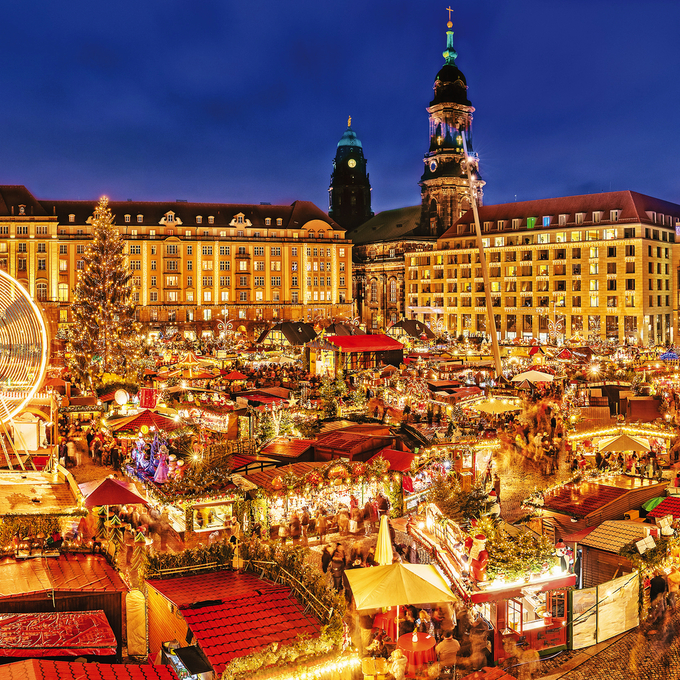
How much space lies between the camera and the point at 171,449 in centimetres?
1809

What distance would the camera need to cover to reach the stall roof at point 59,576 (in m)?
9.39

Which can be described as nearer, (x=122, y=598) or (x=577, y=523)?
(x=122, y=598)

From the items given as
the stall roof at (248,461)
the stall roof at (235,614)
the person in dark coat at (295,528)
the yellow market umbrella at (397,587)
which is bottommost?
the person in dark coat at (295,528)

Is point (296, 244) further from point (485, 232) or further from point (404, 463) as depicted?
point (404, 463)

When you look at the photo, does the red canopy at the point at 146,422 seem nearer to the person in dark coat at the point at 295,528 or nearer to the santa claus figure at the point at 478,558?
the person in dark coat at the point at 295,528

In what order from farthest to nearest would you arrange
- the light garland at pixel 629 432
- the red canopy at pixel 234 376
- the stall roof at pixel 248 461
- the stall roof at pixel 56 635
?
the red canopy at pixel 234 376, the light garland at pixel 629 432, the stall roof at pixel 248 461, the stall roof at pixel 56 635

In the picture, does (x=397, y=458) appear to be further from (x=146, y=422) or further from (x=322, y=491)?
(x=146, y=422)

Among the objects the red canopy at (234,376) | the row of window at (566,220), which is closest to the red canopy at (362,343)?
the red canopy at (234,376)

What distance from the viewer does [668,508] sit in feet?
43.4

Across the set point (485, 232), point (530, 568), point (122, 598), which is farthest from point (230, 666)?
point (485, 232)

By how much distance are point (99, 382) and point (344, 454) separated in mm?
19874

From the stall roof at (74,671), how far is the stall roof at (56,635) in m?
0.95

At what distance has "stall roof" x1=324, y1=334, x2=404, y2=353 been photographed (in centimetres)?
3594

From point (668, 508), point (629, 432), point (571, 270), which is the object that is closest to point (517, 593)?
point (668, 508)
